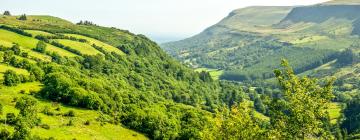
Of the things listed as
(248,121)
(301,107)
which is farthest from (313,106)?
(248,121)

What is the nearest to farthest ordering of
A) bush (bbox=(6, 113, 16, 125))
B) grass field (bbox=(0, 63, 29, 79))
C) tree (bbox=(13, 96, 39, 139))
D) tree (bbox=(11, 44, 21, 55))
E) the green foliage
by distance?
the green foliage
tree (bbox=(13, 96, 39, 139))
bush (bbox=(6, 113, 16, 125))
grass field (bbox=(0, 63, 29, 79))
tree (bbox=(11, 44, 21, 55))

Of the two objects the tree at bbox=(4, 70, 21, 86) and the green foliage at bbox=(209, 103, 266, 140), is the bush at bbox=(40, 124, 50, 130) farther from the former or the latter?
the green foliage at bbox=(209, 103, 266, 140)

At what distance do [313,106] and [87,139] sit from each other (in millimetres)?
84447

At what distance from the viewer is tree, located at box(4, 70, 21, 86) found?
468 ft

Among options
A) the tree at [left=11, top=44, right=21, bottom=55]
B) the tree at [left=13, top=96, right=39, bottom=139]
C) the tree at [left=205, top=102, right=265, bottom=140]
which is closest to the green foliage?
the tree at [left=205, top=102, right=265, bottom=140]

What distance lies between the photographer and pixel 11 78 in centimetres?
14375

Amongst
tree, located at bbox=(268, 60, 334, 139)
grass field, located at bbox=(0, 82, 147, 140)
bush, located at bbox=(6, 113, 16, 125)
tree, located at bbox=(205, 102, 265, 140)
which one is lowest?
grass field, located at bbox=(0, 82, 147, 140)

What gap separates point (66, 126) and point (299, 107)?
296 feet

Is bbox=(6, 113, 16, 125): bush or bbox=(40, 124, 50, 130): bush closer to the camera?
bbox=(6, 113, 16, 125): bush

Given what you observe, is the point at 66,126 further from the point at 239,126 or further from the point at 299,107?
the point at 299,107

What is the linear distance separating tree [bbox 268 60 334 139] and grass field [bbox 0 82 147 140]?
75.7m

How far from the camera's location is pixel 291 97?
50.9 meters

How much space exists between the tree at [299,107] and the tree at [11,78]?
110761 millimetres

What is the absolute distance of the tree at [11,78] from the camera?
468ft
